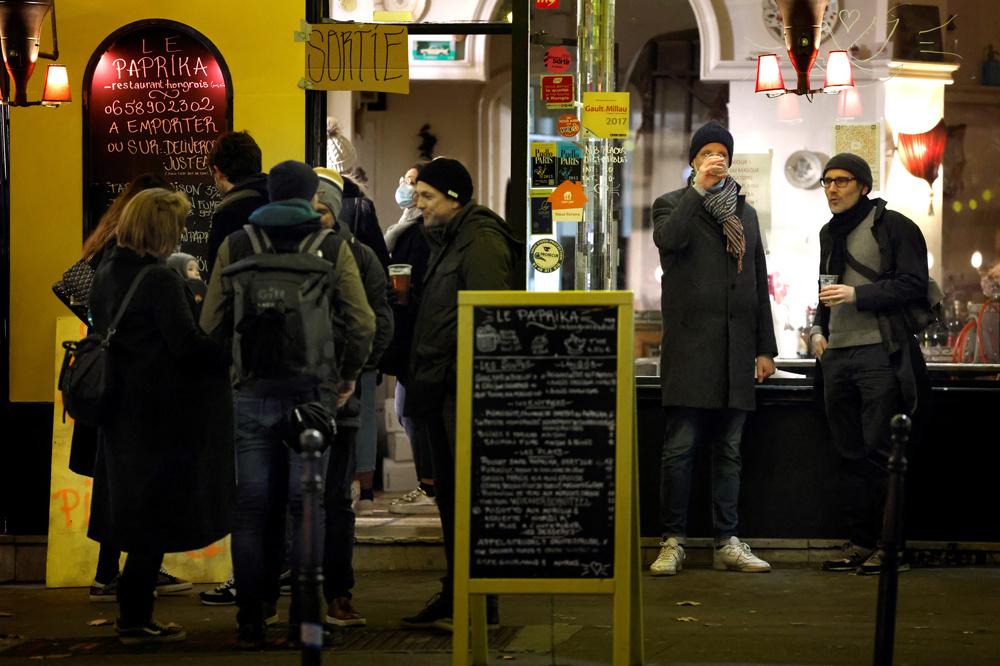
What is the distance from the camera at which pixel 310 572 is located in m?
5.14

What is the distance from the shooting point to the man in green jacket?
258 inches

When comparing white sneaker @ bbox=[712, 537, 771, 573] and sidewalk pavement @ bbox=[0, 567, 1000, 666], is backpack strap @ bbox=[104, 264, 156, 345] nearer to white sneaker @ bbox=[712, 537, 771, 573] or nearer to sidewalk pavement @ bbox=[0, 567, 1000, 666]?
sidewalk pavement @ bbox=[0, 567, 1000, 666]

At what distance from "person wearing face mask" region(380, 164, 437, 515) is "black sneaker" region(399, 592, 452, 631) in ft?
1.81

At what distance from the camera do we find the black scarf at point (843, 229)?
340 inches

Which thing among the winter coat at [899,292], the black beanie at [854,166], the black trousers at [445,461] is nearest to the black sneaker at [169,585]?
the black trousers at [445,461]

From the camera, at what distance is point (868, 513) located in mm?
8609

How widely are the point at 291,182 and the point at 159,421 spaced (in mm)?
1161

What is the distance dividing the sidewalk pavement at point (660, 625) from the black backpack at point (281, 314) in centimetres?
120

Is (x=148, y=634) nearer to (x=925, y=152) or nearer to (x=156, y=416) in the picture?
(x=156, y=416)

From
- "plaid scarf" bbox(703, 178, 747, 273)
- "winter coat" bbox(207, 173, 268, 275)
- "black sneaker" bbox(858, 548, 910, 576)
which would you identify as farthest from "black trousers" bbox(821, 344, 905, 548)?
"winter coat" bbox(207, 173, 268, 275)

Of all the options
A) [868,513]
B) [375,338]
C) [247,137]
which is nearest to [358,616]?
[375,338]

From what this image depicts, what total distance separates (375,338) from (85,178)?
3106 millimetres

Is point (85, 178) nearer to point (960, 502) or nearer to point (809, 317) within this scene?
point (809, 317)

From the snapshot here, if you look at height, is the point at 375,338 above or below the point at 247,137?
below
